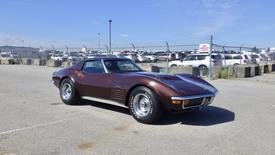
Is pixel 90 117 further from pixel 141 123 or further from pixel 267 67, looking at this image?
pixel 267 67

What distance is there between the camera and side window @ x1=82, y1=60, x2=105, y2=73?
804cm

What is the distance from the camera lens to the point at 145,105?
677cm

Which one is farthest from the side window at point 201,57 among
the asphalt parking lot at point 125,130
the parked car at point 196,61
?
the asphalt parking lot at point 125,130

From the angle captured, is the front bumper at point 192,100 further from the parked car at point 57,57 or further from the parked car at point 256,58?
the parked car at point 57,57

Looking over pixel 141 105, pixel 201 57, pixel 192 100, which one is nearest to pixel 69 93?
pixel 141 105

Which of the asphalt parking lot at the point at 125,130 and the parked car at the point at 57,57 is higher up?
the parked car at the point at 57,57

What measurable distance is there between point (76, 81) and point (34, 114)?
139 cm

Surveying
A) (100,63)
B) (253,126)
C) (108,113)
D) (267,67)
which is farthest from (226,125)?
(267,67)

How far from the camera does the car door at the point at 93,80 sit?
762cm

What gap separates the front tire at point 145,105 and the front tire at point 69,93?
2.09 meters

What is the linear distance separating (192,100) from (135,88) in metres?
1.16

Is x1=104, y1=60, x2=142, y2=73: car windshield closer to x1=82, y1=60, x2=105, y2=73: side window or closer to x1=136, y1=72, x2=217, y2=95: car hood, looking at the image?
x1=82, y1=60, x2=105, y2=73: side window

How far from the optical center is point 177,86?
21.6 feet

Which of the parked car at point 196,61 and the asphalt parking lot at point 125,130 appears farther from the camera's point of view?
the parked car at point 196,61
